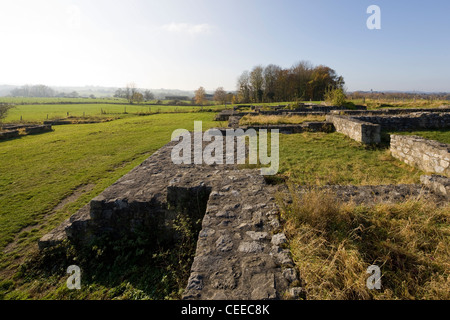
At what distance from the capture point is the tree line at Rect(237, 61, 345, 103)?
49.9m

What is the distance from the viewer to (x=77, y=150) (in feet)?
41.1

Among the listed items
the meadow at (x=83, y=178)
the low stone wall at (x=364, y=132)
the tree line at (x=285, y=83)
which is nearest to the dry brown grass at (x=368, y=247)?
the meadow at (x=83, y=178)

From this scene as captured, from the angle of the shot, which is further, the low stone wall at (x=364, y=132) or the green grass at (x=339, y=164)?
the low stone wall at (x=364, y=132)

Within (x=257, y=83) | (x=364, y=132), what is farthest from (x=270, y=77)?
(x=364, y=132)

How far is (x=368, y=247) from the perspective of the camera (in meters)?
2.78

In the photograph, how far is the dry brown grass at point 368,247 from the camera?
6.90 feet

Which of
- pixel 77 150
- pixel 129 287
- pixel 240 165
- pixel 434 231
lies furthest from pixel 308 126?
pixel 77 150

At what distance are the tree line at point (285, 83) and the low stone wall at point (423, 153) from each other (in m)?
43.8

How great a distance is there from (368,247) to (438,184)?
2.89 m

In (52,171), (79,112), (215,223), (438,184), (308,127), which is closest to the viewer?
(215,223)

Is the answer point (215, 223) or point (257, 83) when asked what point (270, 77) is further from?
point (215, 223)

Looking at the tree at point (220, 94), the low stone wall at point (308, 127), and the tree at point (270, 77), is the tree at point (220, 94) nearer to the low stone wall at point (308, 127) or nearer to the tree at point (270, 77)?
the tree at point (270, 77)
